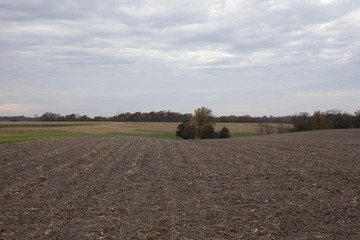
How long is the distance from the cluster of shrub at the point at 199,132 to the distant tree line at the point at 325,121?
21752 mm

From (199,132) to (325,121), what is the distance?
33.8 meters

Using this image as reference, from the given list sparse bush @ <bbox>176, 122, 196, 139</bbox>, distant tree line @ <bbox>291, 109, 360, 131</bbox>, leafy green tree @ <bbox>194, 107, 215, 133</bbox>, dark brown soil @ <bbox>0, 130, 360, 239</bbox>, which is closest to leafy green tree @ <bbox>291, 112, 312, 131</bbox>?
distant tree line @ <bbox>291, 109, 360, 131</bbox>

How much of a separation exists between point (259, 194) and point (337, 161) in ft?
41.4

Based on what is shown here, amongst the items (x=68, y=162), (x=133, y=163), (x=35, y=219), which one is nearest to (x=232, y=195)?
(x=35, y=219)

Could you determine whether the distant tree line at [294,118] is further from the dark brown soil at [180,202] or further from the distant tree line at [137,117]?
the dark brown soil at [180,202]

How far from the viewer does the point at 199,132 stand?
10138cm

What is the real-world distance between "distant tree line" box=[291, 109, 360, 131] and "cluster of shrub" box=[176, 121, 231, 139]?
2175cm

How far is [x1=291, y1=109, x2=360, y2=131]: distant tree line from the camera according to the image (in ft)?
341

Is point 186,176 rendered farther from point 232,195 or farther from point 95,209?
point 95,209

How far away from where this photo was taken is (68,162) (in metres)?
24.2

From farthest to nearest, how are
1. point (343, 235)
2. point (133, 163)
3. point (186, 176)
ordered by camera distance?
point (133, 163) → point (186, 176) → point (343, 235)

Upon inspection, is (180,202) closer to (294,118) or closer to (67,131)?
(67,131)

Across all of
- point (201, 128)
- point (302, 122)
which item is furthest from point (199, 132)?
point (302, 122)

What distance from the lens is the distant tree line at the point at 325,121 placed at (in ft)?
341
